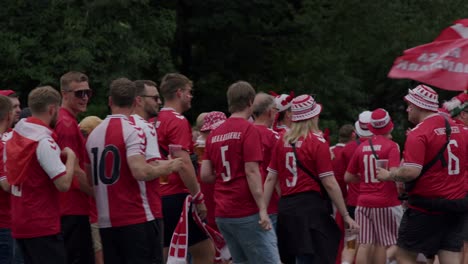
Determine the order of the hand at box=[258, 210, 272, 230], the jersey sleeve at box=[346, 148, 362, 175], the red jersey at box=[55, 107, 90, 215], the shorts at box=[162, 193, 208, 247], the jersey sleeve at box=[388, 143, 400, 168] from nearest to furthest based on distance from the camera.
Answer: the red jersey at box=[55, 107, 90, 215] → the hand at box=[258, 210, 272, 230] → the shorts at box=[162, 193, 208, 247] → the jersey sleeve at box=[388, 143, 400, 168] → the jersey sleeve at box=[346, 148, 362, 175]

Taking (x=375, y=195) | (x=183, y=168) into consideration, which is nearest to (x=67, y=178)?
(x=183, y=168)

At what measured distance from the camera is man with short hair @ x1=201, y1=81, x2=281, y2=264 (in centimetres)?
915

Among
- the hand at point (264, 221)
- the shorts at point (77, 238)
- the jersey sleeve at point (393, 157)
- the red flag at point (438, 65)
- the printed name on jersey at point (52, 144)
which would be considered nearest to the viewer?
the red flag at point (438, 65)

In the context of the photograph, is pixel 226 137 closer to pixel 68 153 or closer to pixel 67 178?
pixel 68 153

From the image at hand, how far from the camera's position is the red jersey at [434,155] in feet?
31.7

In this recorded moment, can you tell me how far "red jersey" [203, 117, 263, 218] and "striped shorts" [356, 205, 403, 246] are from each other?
3.14 metres

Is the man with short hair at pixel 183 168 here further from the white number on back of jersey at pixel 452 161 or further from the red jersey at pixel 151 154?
the white number on back of jersey at pixel 452 161

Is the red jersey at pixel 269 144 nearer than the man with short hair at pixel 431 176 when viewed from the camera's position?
No

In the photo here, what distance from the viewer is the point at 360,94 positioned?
30.5 metres

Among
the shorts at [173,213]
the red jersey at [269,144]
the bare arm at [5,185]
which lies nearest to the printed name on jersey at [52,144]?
the bare arm at [5,185]

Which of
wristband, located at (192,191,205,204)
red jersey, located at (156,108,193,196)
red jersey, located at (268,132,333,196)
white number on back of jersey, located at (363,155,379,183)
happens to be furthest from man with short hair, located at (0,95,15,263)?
white number on back of jersey, located at (363,155,379,183)

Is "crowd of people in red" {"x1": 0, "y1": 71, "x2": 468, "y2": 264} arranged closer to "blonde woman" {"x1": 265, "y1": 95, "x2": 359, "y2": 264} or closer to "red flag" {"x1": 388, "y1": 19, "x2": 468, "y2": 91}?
"blonde woman" {"x1": 265, "y1": 95, "x2": 359, "y2": 264}

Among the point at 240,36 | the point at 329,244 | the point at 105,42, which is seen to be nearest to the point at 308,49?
the point at 240,36

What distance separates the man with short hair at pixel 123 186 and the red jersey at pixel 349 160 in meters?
5.21
